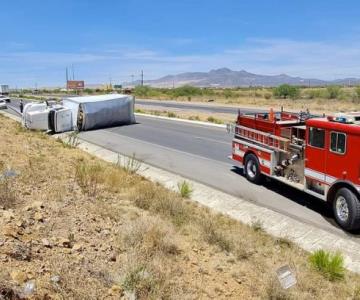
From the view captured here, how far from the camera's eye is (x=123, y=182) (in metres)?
12.3

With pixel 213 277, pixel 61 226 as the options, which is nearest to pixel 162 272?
pixel 213 277

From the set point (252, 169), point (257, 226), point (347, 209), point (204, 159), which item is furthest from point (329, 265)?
point (204, 159)

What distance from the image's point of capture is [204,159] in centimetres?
1900

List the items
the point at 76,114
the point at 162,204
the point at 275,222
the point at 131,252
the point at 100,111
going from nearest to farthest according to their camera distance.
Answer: the point at 131,252, the point at 162,204, the point at 275,222, the point at 76,114, the point at 100,111

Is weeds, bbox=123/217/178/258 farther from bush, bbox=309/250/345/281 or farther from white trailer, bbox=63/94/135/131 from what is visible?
white trailer, bbox=63/94/135/131

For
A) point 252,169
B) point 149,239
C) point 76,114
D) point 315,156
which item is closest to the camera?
point 149,239

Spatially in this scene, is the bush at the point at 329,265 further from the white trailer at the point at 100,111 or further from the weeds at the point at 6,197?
the white trailer at the point at 100,111

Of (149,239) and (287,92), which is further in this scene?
(287,92)

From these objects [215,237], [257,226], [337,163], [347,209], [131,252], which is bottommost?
[257,226]

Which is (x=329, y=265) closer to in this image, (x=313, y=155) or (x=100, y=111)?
(x=313, y=155)

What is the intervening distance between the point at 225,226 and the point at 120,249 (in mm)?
3345

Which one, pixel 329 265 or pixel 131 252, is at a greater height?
pixel 131 252

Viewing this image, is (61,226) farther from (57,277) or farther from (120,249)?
(57,277)

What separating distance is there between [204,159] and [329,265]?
467 inches
